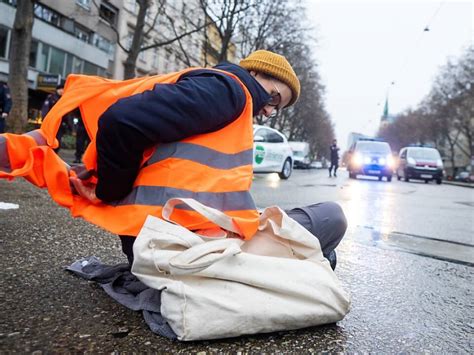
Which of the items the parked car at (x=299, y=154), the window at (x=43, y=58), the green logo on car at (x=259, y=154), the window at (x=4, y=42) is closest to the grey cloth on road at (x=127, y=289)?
the green logo on car at (x=259, y=154)

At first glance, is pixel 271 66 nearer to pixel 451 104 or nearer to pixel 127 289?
pixel 127 289

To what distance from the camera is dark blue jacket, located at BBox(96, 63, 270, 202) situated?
1.45 meters

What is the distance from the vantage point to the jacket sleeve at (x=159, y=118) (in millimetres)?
1450

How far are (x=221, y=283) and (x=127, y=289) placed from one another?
2.07 feet

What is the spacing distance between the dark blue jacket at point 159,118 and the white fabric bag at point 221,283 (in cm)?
22

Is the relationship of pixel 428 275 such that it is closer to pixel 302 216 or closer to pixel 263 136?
pixel 302 216

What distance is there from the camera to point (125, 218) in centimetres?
162

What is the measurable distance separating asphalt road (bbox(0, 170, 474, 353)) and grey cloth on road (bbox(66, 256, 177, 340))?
0.11 feet

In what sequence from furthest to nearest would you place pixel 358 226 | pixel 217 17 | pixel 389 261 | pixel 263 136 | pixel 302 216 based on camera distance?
pixel 217 17
pixel 263 136
pixel 358 226
pixel 389 261
pixel 302 216

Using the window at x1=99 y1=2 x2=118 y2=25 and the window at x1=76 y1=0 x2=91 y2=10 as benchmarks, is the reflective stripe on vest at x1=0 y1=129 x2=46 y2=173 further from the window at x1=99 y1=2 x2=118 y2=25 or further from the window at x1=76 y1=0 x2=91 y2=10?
the window at x1=99 y1=2 x2=118 y2=25

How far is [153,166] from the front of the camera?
158 cm

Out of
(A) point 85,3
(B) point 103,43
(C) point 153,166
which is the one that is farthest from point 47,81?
(C) point 153,166

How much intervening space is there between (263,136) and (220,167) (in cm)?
1326

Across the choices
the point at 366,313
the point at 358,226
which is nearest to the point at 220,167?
the point at 366,313
